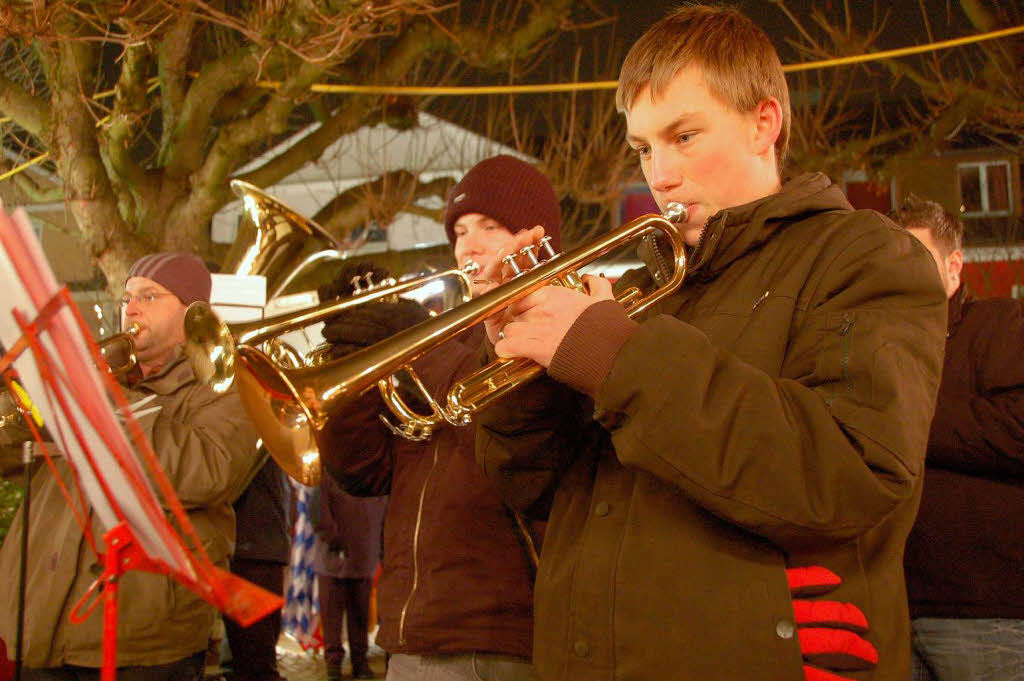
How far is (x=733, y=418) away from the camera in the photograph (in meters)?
1.61

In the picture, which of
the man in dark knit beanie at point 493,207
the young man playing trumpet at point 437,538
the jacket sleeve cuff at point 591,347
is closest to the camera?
the jacket sleeve cuff at point 591,347

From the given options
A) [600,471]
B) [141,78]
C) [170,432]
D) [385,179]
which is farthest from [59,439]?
[385,179]

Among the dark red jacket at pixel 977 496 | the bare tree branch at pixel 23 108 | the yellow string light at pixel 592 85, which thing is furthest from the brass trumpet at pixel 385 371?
the yellow string light at pixel 592 85

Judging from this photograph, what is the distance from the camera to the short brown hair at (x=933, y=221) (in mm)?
3342

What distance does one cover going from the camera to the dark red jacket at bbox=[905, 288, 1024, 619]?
2.75 metres

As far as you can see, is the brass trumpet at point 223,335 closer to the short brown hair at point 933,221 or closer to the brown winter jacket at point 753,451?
the brown winter jacket at point 753,451

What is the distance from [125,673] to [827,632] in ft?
7.70

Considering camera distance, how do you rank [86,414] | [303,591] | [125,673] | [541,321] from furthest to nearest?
[303,591] < [125,673] < [541,321] < [86,414]

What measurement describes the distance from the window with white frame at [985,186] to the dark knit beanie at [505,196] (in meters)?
10.1

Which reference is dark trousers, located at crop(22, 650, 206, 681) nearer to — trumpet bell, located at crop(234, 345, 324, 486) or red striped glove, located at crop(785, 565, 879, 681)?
trumpet bell, located at crop(234, 345, 324, 486)

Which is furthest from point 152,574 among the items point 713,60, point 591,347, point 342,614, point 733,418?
point 342,614

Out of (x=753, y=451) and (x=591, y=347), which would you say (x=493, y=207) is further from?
(x=753, y=451)

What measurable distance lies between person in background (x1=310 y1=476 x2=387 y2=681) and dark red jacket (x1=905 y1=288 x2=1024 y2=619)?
4053mm

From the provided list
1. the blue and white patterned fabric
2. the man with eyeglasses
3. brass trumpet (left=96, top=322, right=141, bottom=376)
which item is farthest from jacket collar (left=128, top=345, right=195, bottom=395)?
the blue and white patterned fabric
